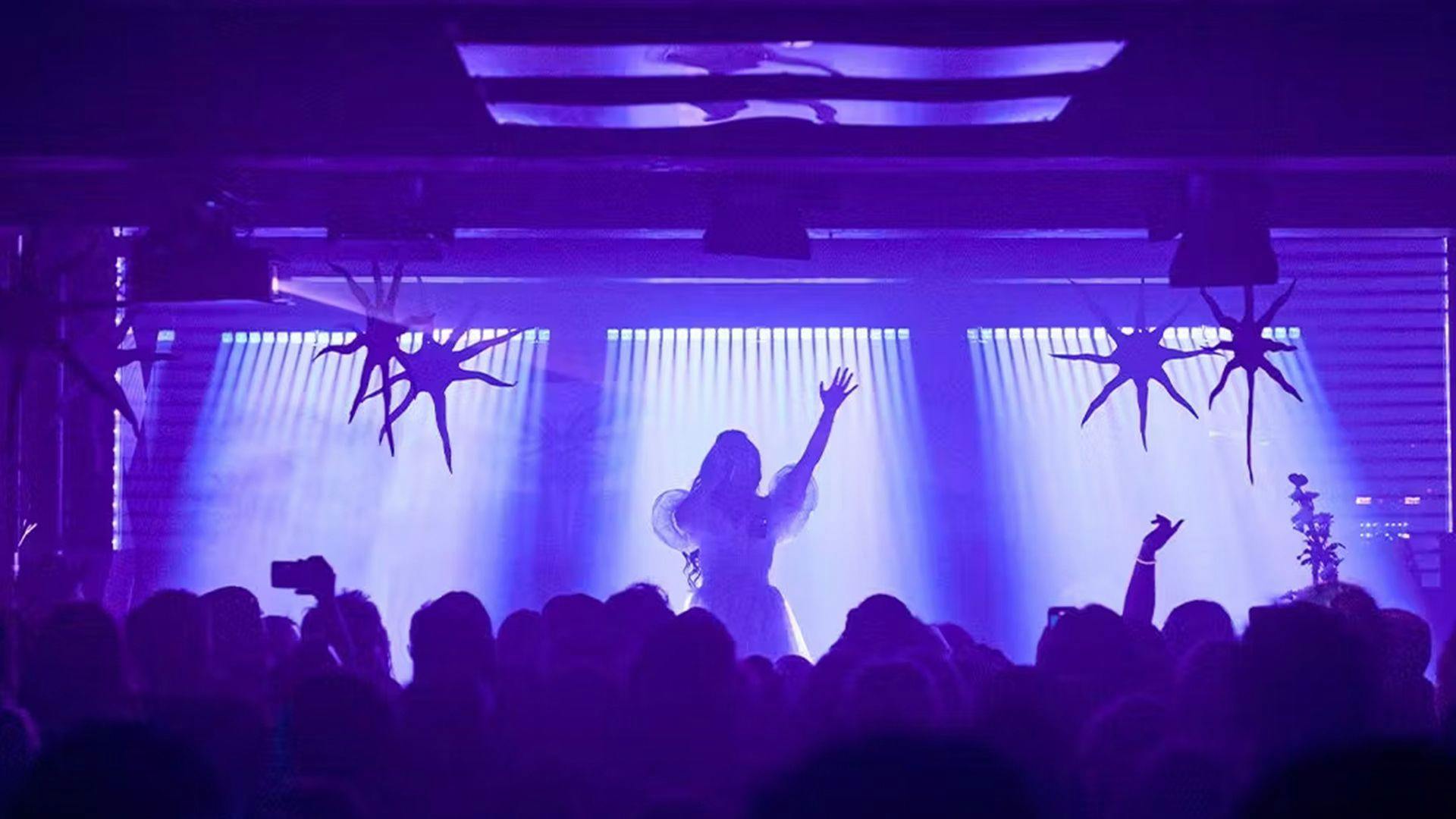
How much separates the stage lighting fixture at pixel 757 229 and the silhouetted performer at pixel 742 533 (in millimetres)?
1495

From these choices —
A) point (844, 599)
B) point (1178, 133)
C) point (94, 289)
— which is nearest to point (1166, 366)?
point (844, 599)

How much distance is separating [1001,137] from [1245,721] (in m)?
3.14

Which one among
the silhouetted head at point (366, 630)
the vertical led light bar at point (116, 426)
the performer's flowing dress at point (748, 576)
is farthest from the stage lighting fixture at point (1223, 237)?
the vertical led light bar at point (116, 426)

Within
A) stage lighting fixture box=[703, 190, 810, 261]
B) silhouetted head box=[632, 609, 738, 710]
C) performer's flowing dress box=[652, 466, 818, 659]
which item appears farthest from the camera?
performer's flowing dress box=[652, 466, 818, 659]

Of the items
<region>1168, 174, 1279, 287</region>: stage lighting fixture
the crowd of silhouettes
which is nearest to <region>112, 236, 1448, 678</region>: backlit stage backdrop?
<region>1168, 174, 1279, 287</region>: stage lighting fixture

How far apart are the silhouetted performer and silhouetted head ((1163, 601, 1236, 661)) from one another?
8.94 feet

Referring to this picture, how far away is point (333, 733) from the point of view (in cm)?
277

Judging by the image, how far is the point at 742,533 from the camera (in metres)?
7.21

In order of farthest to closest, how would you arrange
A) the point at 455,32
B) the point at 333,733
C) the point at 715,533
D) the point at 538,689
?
1. the point at 715,533
2. the point at 455,32
3. the point at 538,689
4. the point at 333,733

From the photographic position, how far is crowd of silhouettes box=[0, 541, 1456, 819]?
2529 mm

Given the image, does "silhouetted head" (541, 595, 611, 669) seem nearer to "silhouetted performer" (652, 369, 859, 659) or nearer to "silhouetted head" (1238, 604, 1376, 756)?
"silhouetted head" (1238, 604, 1376, 756)

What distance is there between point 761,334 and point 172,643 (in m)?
7.99

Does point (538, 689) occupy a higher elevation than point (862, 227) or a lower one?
lower

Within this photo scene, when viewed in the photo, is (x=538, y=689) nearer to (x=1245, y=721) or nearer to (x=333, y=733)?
(x=333, y=733)
